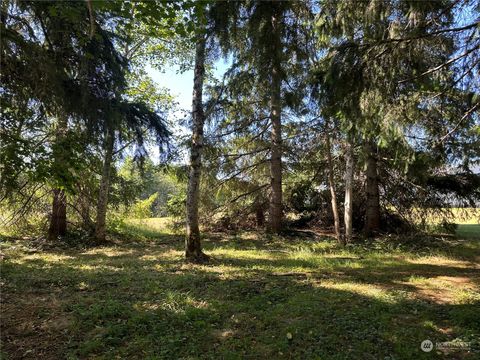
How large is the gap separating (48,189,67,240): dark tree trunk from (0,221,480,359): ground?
311 cm

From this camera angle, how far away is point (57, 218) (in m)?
12.4

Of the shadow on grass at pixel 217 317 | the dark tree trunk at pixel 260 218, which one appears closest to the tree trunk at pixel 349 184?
the shadow on grass at pixel 217 317

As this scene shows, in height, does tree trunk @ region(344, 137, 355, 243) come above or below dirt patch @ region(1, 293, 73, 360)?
above

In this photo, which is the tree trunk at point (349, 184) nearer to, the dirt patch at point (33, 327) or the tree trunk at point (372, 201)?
the tree trunk at point (372, 201)

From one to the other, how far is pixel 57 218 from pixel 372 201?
1092cm

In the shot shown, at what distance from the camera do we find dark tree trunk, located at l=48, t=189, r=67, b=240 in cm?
1213

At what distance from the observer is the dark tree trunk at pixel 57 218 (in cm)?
1213

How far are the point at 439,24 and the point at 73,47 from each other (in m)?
6.23

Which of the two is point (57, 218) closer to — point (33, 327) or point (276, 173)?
point (276, 173)

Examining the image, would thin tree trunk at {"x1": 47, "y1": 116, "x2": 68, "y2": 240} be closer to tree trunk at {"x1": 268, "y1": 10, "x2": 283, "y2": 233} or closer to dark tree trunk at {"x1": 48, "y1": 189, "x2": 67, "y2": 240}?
dark tree trunk at {"x1": 48, "y1": 189, "x2": 67, "y2": 240}

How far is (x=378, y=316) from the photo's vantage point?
4793 mm

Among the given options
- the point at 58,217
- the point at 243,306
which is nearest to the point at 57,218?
the point at 58,217

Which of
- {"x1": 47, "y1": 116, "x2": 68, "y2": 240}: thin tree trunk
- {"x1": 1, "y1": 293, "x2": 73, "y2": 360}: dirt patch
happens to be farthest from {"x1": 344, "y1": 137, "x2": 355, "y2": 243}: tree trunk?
{"x1": 47, "y1": 116, "x2": 68, "y2": 240}: thin tree trunk

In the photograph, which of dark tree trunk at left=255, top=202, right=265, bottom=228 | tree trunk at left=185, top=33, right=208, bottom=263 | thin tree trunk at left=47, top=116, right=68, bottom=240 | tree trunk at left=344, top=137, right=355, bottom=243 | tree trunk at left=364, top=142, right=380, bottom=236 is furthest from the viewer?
dark tree trunk at left=255, top=202, right=265, bottom=228
